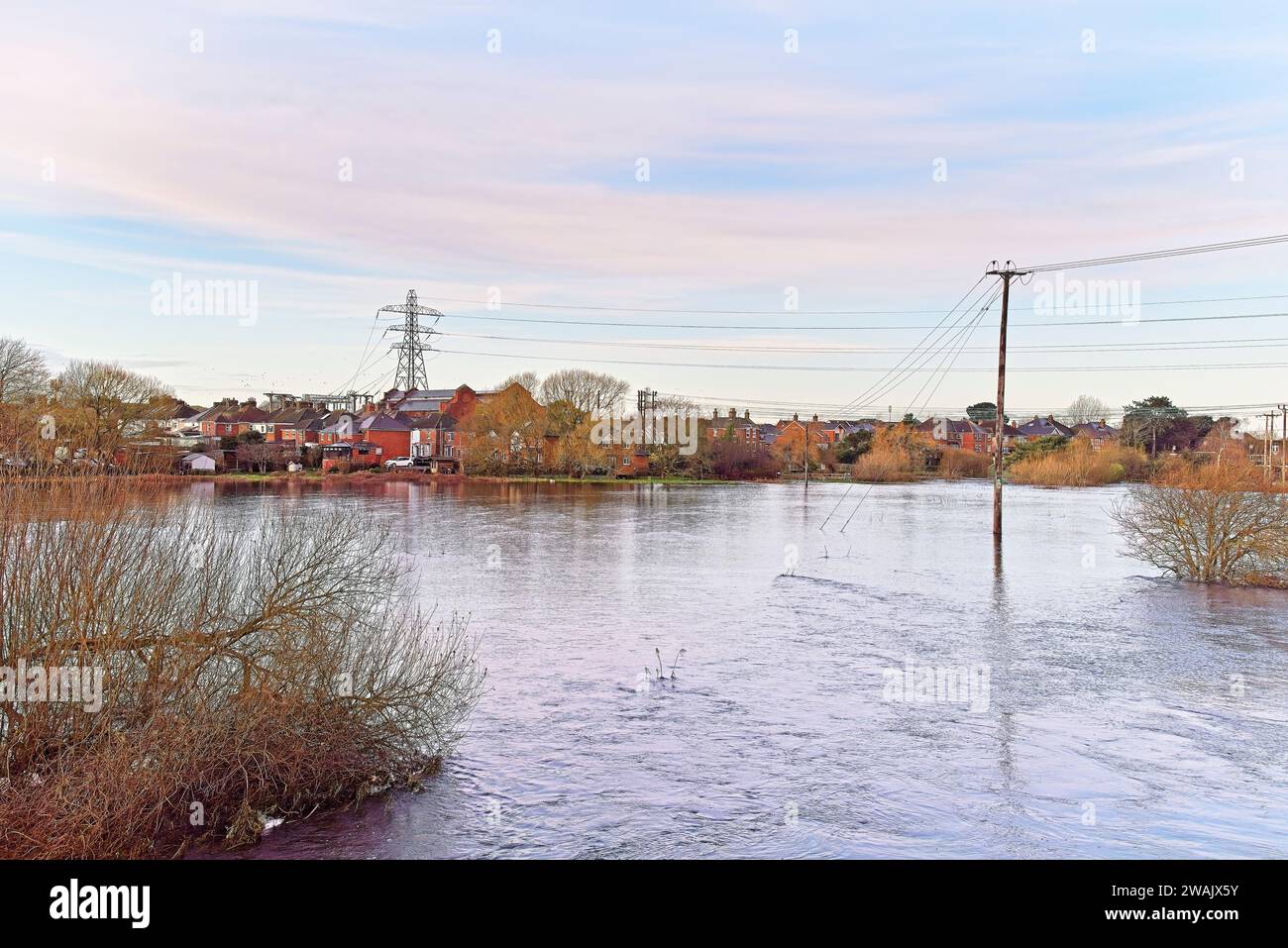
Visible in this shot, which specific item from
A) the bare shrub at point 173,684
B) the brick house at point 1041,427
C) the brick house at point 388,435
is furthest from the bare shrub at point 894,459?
the bare shrub at point 173,684

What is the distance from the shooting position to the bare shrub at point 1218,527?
26141 mm

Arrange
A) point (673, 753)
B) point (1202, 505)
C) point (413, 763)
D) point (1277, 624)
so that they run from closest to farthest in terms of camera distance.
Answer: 1. point (413, 763)
2. point (673, 753)
3. point (1277, 624)
4. point (1202, 505)

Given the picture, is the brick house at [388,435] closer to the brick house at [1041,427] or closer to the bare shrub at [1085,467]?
the bare shrub at [1085,467]

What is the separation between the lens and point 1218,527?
2711cm

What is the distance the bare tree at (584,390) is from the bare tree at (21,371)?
169ft

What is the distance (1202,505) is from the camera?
2694cm

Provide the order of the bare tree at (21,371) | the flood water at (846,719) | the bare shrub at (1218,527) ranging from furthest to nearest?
the bare tree at (21,371), the bare shrub at (1218,527), the flood water at (846,719)

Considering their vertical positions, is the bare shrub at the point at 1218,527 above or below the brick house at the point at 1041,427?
below

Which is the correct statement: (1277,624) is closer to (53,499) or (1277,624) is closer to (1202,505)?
(1202,505)

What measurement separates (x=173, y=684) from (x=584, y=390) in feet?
298

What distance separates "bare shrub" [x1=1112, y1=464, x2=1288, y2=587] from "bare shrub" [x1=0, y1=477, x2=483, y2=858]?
24.8 m

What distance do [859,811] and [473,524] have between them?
35234mm
